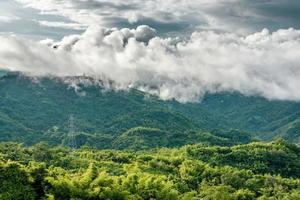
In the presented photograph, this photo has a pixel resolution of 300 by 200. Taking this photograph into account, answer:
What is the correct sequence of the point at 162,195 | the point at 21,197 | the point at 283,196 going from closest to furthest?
1. the point at 21,197
2. the point at 162,195
3. the point at 283,196

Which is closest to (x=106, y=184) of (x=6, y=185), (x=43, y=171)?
(x=43, y=171)

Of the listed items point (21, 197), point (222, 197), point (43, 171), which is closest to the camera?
point (21, 197)

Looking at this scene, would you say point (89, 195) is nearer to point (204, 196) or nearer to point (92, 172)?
point (92, 172)

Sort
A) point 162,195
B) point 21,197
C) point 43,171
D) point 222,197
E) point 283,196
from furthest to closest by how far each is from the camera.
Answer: point 283,196
point 222,197
point 162,195
point 43,171
point 21,197

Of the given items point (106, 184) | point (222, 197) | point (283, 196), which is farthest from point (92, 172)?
point (283, 196)

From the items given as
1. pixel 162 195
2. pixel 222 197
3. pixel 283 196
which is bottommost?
pixel 283 196

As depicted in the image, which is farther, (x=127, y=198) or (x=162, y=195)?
(x=162, y=195)

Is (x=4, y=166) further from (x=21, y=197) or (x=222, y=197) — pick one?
(x=222, y=197)

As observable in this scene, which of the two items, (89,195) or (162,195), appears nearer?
(89,195)

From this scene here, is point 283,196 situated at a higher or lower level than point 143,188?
lower
